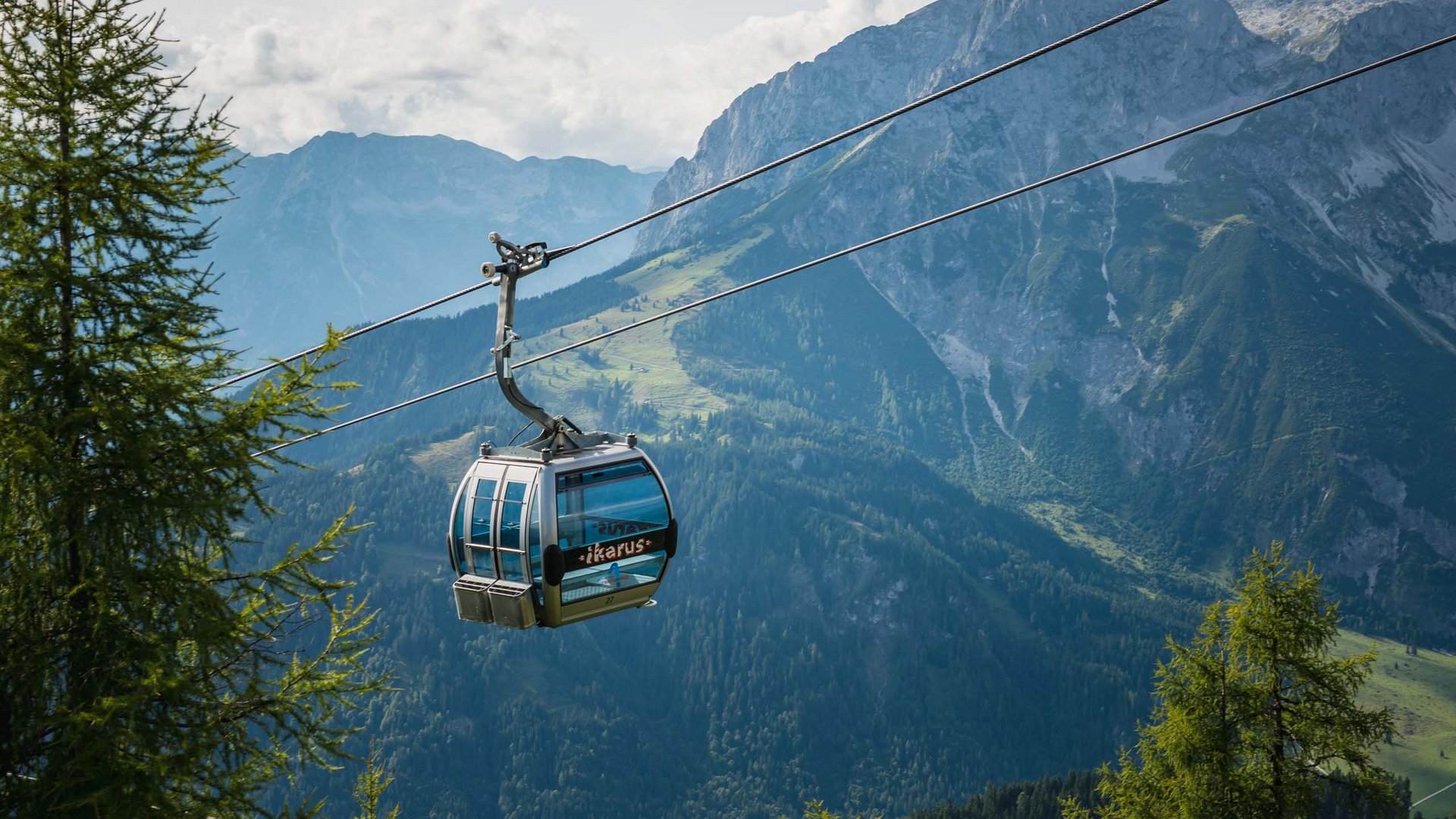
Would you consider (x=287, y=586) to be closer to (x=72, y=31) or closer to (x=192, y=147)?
(x=192, y=147)

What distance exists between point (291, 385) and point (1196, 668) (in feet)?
59.7

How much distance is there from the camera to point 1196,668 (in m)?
23.9

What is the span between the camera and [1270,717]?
22938 mm

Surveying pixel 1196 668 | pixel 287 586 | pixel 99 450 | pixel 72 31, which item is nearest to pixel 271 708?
pixel 287 586

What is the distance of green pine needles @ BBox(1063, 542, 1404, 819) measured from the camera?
2259 centimetres

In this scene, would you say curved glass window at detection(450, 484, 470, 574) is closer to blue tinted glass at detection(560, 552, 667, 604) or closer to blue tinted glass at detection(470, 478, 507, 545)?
blue tinted glass at detection(470, 478, 507, 545)

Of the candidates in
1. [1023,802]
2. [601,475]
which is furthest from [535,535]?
[1023,802]

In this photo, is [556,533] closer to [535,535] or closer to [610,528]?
[535,535]

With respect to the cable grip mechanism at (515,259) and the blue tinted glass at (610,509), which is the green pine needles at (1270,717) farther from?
the cable grip mechanism at (515,259)

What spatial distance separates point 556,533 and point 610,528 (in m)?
0.87

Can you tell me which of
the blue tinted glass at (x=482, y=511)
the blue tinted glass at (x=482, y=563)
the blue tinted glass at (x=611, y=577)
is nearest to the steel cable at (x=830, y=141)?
the blue tinted glass at (x=482, y=511)

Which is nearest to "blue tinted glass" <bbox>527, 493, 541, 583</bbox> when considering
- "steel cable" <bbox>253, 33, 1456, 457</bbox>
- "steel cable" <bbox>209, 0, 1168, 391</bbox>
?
"steel cable" <bbox>253, 33, 1456, 457</bbox>

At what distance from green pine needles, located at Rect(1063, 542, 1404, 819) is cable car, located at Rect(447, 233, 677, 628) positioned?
42.0 feet

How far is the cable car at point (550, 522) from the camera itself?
1505 cm
